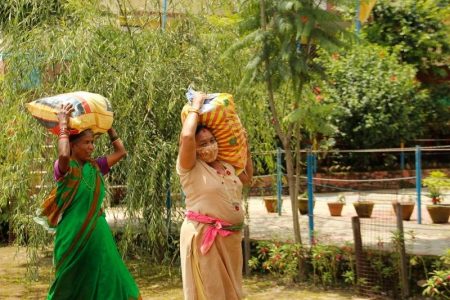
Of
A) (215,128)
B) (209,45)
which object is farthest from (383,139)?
(215,128)

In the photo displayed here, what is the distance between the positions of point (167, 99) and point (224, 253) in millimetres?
4415

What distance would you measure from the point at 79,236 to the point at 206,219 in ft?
2.67

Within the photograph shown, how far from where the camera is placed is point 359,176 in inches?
704

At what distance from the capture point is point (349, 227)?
11.4 metres

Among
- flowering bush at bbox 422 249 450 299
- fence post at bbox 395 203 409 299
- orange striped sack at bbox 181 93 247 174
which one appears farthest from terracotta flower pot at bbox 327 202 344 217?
orange striped sack at bbox 181 93 247 174

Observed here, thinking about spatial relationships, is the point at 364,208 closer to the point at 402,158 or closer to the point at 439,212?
the point at 439,212

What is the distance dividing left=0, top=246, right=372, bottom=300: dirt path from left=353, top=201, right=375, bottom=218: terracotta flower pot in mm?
4585

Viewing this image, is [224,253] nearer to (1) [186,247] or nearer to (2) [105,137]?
(1) [186,247]

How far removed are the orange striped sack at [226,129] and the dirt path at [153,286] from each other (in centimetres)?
329

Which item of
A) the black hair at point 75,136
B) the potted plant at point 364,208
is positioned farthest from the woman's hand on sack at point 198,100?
the potted plant at point 364,208

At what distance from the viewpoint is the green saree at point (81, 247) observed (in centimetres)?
425

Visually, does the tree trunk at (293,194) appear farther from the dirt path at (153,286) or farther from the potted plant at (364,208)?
the potted plant at (364,208)

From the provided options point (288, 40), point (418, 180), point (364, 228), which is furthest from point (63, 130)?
point (418, 180)

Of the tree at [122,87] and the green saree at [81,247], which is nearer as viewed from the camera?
the green saree at [81,247]
